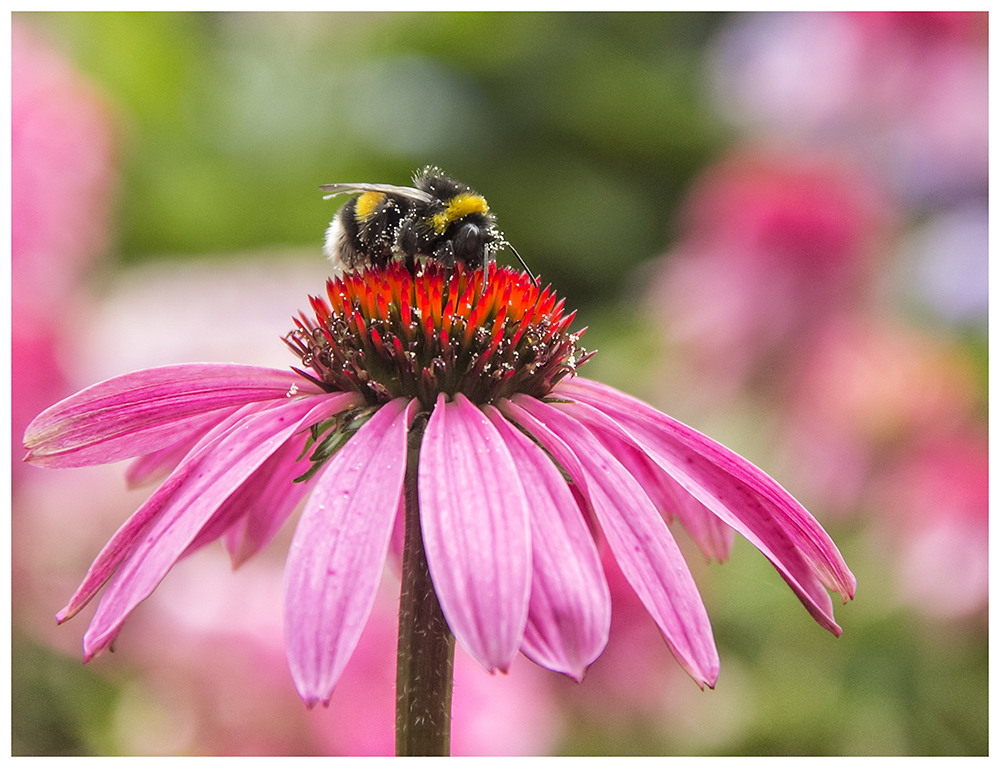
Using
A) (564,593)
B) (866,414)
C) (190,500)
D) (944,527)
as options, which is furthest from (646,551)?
(866,414)

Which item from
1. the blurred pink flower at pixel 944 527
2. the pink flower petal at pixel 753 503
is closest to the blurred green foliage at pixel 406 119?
the blurred pink flower at pixel 944 527

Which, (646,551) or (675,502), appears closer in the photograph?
(646,551)

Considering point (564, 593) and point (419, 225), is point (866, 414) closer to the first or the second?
point (419, 225)

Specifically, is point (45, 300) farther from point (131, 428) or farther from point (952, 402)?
Answer: point (952, 402)

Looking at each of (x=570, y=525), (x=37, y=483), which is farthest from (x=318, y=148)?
(x=570, y=525)

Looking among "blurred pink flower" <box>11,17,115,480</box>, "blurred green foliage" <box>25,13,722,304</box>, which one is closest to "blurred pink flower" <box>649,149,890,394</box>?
"blurred green foliage" <box>25,13,722,304</box>
